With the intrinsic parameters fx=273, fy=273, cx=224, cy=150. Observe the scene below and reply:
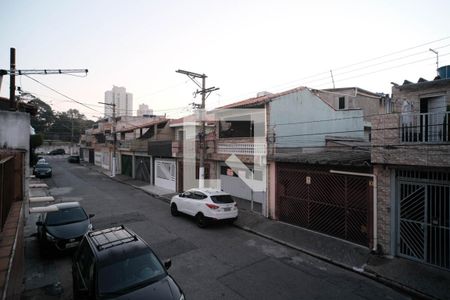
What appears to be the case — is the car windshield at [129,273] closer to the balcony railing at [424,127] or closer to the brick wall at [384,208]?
the brick wall at [384,208]

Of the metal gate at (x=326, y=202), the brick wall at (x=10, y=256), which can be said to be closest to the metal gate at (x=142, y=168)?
the metal gate at (x=326, y=202)

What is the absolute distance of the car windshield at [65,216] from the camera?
32.0 ft

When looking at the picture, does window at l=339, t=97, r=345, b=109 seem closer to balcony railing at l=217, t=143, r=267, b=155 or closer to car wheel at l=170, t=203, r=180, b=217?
balcony railing at l=217, t=143, r=267, b=155

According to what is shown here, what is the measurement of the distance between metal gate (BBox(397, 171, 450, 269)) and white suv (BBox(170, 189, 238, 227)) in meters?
6.60

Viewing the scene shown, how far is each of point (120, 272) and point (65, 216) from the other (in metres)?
5.85

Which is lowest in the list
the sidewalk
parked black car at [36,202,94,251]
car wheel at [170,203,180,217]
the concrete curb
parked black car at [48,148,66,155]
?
the concrete curb

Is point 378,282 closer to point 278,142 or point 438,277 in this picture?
point 438,277

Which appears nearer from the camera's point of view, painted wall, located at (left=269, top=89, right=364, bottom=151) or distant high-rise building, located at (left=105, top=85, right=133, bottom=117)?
painted wall, located at (left=269, top=89, right=364, bottom=151)

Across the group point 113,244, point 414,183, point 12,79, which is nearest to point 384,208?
point 414,183

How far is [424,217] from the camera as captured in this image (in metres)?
8.28

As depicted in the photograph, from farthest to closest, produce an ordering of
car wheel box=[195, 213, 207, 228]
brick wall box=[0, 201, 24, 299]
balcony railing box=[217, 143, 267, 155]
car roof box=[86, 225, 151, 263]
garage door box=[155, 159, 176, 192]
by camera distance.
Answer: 1. garage door box=[155, 159, 176, 192]
2. balcony railing box=[217, 143, 267, 155]
3. car wheel box=[195, 213, 207, 228]
4. car roof box=[86, 225, 151, 263]
5. brick wall box=[0, 201, 24, 299]

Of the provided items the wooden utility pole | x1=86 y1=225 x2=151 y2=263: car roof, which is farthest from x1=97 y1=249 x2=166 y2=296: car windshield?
the wooden utility pole

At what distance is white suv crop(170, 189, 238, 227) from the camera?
12.2 meters

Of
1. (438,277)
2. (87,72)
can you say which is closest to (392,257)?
(438,277)
